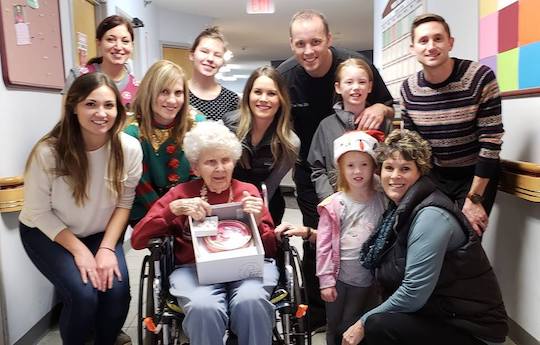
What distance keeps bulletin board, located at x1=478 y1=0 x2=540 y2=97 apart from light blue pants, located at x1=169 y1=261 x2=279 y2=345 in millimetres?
1485

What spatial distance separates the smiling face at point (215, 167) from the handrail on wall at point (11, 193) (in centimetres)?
93

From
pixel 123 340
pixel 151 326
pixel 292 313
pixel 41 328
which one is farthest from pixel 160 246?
pixel 41 328

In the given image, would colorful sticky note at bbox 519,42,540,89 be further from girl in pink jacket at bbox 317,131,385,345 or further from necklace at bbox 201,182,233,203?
necklace at bbox 201,182,233,203

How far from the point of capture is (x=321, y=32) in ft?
7.79

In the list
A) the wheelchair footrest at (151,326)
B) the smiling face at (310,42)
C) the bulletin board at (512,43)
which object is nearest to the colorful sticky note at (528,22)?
the bulletin board at (512,43)

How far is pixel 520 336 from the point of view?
7.30 feet

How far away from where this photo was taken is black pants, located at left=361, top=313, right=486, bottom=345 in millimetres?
1662

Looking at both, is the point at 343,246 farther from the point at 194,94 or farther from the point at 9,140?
the point at 9,140

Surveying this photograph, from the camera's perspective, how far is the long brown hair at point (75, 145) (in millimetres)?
1887

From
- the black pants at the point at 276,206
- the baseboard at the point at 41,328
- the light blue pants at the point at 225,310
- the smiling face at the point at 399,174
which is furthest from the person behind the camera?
the black pants at the point at 276,206

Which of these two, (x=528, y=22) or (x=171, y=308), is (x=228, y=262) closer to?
(x=171, y=308)

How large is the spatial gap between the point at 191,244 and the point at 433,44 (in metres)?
1.30

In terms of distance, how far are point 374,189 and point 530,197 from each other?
2.14 feet

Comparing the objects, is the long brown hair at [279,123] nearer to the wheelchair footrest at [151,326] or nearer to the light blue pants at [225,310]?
the light blue pants at [225,310]
